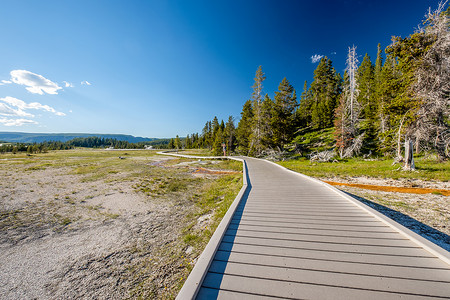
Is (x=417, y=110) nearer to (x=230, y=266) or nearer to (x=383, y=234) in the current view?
(x=383, y=234)

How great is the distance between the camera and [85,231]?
6766 millimetres

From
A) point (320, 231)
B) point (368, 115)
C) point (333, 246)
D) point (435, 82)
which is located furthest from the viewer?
point (368, 115)

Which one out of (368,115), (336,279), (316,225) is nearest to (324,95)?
(368,115)

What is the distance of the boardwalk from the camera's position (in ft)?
7.38

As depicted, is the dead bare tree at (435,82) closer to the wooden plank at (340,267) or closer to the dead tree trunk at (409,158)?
the dead tree trunk at (409,158)

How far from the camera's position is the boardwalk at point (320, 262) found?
2250 mm

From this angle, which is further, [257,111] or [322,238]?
[257,111]

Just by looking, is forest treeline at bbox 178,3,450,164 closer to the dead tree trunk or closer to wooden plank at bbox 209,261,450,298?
the dead tree trunk

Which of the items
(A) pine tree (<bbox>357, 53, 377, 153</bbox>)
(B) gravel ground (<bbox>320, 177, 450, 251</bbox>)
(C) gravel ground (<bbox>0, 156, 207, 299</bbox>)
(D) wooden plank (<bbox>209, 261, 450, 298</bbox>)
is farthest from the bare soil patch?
(A) pine tree (<bbox>357, 53, 377, 153</bbox>)

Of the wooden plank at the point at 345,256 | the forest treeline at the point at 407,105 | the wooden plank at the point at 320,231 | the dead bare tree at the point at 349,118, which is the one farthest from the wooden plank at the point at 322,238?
the dead bare tree at the point at 349,118

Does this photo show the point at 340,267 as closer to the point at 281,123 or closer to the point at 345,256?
the point at 345,256

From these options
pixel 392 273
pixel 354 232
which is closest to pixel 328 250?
pixel 392 273

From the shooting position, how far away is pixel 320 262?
9.16ft

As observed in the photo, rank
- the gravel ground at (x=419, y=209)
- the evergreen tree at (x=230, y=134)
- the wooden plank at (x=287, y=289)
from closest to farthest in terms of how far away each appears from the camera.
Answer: the wooden plank at (x=287, y=289)
the gravel ground at (x=419, y=209)
the evergreen tree at (x=230, y=134)
